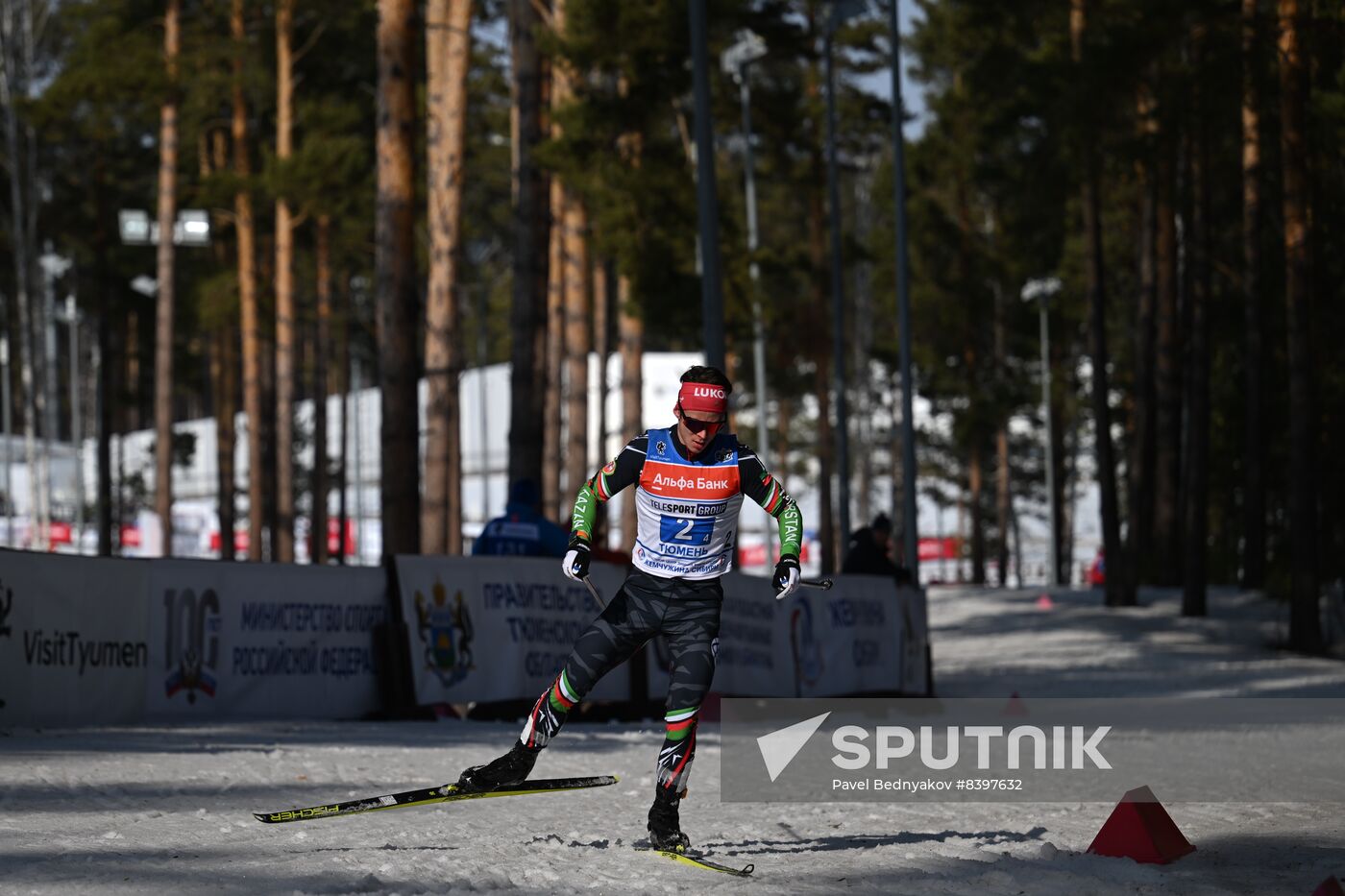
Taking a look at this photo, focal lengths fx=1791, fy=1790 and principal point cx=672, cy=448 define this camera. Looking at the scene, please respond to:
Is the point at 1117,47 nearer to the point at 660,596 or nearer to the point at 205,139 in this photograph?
the point at 660,596

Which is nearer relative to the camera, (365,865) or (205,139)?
(365,865)

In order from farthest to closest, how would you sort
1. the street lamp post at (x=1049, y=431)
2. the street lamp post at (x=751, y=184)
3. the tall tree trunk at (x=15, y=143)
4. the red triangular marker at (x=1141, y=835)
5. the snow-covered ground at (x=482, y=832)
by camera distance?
the street lamp post at (x=1049, y=431)
the tall tree trunk at (x=15, y=143)
the street lamp post at (x=751, y=184)
the red triangular marker at (x=1141, y=835)
the snow-covered ground at (x=482, y=832)

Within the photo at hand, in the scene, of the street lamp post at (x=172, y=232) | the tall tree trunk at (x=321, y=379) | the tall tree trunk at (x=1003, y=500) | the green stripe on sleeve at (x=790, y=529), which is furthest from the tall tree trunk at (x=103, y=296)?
the green stripe on sleeve at (x=790, y=529)

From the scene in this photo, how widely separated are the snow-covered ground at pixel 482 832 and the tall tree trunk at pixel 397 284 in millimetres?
5780

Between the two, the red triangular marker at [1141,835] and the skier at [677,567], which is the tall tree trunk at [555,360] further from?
the red triangular marker at [1141,835]

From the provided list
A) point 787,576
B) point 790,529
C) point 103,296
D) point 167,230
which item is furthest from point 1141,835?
point 103,296

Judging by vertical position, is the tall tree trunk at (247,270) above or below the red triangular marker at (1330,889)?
above

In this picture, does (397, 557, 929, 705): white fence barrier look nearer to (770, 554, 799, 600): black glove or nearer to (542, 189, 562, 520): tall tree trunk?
(770, 554, 799, 600): black glove

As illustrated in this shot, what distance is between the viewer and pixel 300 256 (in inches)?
2106

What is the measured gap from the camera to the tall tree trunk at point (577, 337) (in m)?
34.6

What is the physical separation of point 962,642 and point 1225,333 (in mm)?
9895

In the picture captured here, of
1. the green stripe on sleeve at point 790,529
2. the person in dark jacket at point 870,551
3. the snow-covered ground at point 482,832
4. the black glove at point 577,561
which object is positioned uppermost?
the green stripe on sleeve at point 790,529

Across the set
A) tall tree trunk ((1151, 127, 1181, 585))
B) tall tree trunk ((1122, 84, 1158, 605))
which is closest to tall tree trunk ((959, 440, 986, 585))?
tall tree trunk ((1122, 84, 1158, 605))

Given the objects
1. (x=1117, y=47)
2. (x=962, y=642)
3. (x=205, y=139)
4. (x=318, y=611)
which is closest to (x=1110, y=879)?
(x=318, y=611)
